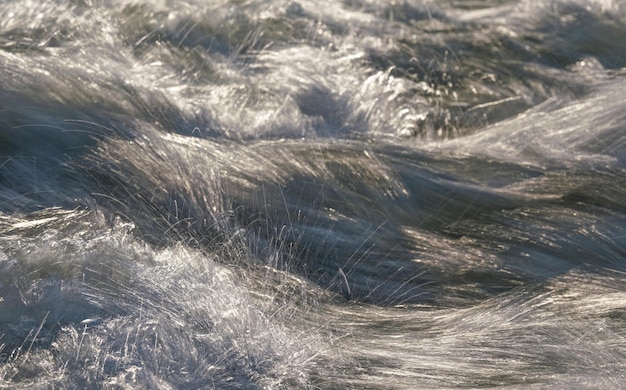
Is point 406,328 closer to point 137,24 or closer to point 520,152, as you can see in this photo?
point 520,152

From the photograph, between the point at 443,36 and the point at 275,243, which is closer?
the point at 275,243

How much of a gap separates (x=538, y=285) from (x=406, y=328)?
40 centimetres

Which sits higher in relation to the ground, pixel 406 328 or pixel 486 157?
pixel 486 157

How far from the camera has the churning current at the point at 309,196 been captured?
2.19 metres

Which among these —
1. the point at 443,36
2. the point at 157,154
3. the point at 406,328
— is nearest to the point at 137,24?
the point at 157,154

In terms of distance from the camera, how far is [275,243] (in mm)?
2547

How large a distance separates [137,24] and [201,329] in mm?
1626

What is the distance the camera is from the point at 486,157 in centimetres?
299

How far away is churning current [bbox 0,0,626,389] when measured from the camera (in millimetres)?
2191

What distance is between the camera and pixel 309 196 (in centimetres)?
272

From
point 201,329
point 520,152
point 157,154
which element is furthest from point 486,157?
point 201,329

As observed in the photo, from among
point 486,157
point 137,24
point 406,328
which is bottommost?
point 406,328

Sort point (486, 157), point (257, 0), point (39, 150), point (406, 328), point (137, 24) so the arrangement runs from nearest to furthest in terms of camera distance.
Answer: point (406, 328) → point (39, 150) → point (486, 157) → point (137, 24) → point (257, 0)

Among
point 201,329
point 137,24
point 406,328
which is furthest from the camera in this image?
point 137,24
